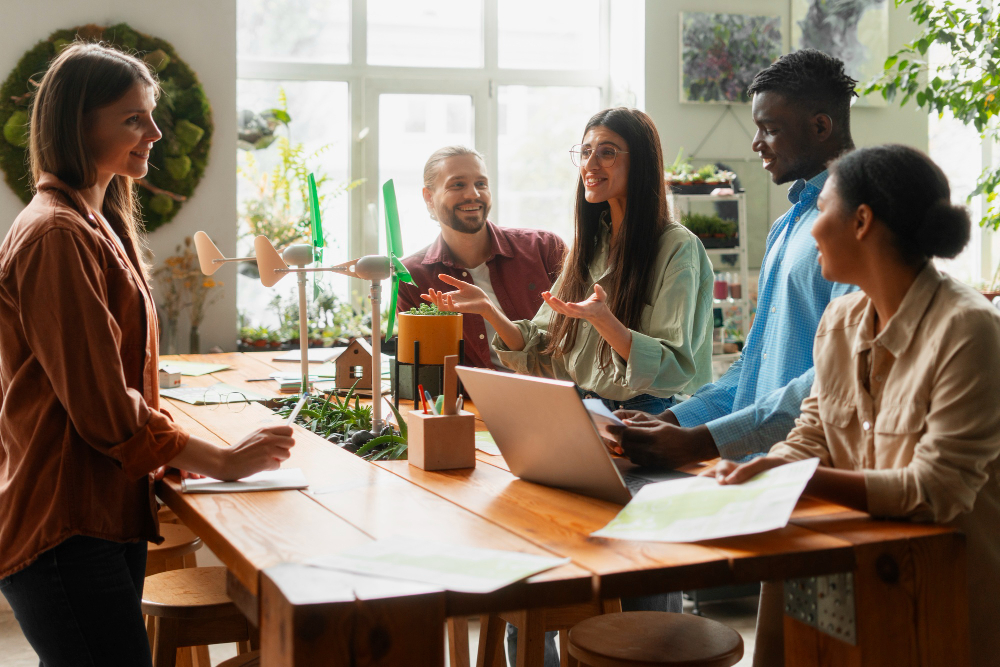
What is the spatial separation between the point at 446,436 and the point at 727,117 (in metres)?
4.71

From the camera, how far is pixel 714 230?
5254mm

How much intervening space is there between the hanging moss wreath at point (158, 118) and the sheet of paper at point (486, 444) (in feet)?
11.1

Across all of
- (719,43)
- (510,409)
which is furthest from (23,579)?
(719,43)

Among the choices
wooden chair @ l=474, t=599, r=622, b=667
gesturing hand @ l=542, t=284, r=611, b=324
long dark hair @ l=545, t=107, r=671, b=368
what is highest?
long dark hair @ l=545, t=107, r=671, b=368

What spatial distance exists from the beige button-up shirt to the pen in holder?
0.51 m

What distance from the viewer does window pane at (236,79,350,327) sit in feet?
17.5

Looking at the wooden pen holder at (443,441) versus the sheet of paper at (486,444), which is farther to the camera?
the sheet of paper at (486,444)

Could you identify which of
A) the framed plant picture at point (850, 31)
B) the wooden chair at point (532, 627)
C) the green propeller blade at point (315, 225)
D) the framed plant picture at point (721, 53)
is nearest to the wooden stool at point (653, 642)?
the wooden chair at point (532, 627)

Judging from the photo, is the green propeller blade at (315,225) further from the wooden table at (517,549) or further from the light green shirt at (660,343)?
the wooden table at (517,549)

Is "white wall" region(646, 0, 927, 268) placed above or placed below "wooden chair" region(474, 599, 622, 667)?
above

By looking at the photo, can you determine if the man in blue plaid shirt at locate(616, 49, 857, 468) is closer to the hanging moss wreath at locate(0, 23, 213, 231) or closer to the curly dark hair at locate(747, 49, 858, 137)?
the curly dark hair at locate(747, 49, 858, 137)

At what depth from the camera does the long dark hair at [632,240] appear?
2.17m

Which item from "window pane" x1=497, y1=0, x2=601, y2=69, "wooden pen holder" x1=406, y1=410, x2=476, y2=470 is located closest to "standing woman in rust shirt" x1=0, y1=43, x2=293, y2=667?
"wooden pen holder" x1=406, y1=410, x2=476, y2=470

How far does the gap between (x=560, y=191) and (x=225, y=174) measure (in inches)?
84.2
